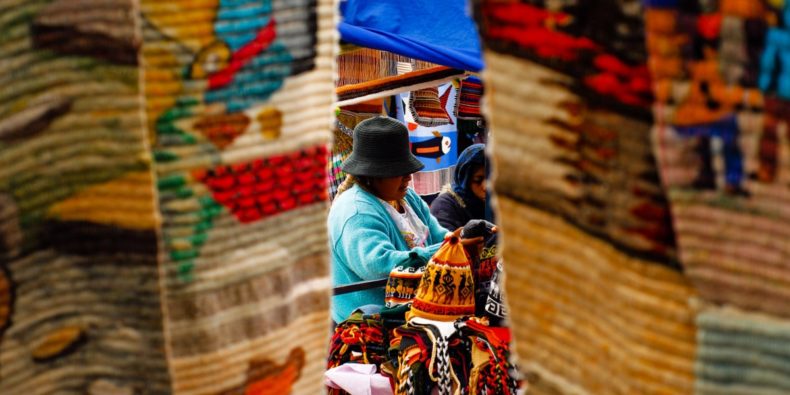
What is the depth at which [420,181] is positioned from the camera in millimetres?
6113

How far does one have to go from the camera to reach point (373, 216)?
10.1ft

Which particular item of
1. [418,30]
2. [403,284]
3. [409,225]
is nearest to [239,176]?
[403,284]

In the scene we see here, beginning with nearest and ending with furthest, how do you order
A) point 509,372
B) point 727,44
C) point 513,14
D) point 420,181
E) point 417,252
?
point 727,44, point 513,14, point 509,372, point 417,252, point 420,181

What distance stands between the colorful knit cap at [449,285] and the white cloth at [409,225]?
680 mm

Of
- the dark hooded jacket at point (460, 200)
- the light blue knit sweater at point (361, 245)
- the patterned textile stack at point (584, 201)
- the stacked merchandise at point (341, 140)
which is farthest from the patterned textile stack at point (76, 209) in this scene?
the stacked merchandise at point (341, 140)

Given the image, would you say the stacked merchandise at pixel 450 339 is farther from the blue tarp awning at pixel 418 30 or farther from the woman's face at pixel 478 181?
the woman's face at pixel 478 181

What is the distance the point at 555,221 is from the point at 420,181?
543cm

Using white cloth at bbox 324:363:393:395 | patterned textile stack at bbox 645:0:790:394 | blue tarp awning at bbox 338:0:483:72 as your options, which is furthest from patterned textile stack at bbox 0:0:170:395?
blue tarp awning at bbox 338:0:483:72

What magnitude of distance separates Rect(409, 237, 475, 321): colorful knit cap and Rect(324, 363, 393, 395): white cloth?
28 centimetres

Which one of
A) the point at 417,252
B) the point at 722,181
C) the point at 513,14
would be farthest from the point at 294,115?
the point at 417,252

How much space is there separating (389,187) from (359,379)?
2.73ft

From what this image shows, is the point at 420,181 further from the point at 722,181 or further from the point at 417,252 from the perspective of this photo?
the point at 722,181

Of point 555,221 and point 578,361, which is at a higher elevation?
point 555,221

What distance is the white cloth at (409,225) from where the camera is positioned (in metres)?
3.21
